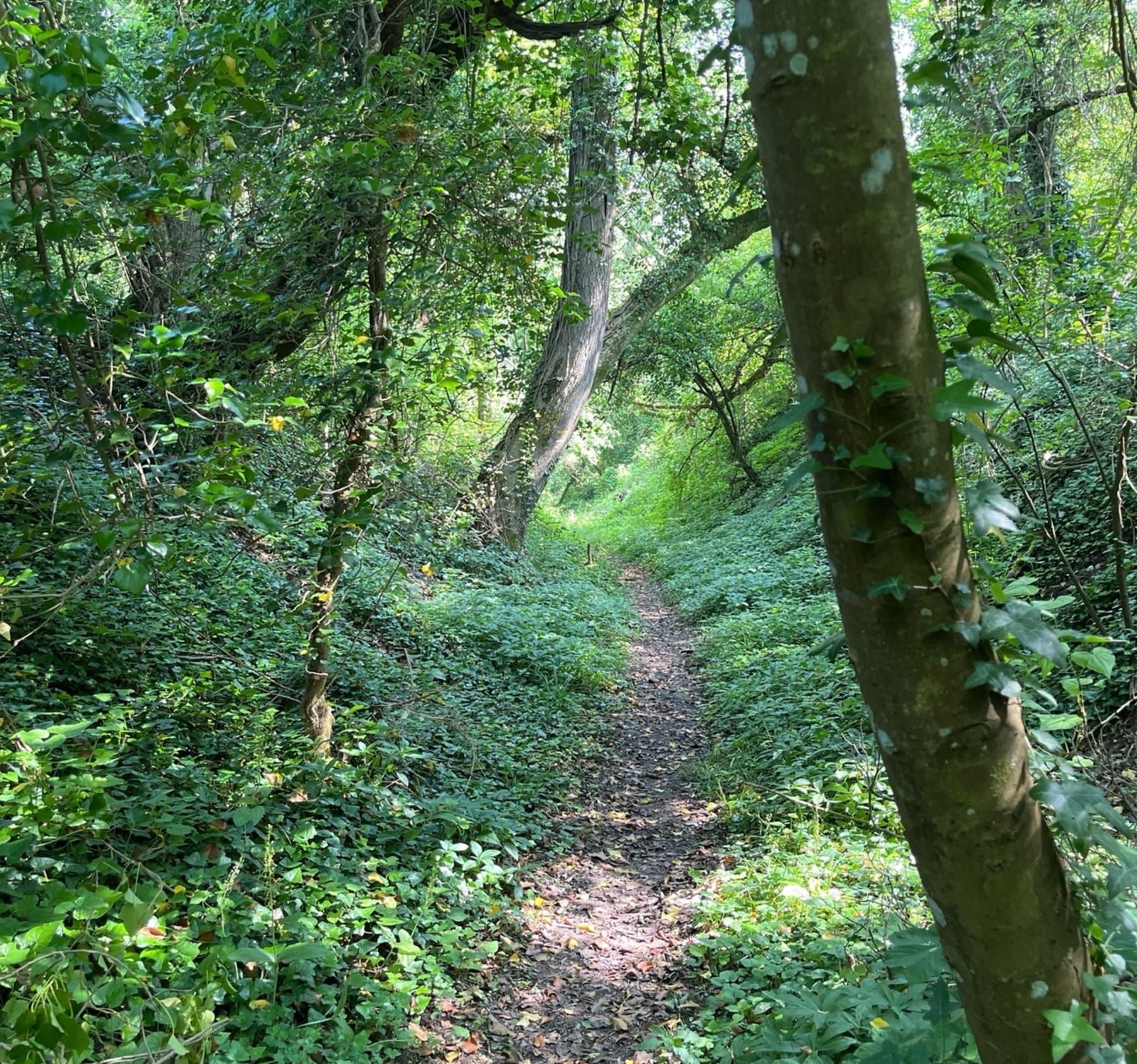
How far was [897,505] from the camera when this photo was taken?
52.1 inches

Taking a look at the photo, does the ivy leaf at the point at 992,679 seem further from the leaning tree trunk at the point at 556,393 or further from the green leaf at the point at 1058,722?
the leaning tree trunk at the point at 556,393

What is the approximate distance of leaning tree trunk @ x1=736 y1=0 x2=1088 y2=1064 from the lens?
4.02 ft

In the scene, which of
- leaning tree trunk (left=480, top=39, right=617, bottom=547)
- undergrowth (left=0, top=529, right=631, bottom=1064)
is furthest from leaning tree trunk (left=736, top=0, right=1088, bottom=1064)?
leaning tree trunk (left=480, top=39, right=617, bottom=547)

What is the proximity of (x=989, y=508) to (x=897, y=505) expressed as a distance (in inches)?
8.7

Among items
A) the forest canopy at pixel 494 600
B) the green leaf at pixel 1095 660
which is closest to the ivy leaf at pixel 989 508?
the forest canopy at pixel 494 600

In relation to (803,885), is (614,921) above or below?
below

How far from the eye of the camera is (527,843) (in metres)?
4.53

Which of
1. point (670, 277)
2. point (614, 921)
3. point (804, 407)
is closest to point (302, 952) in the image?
point (614, 921)

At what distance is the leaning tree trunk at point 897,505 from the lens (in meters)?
1.23

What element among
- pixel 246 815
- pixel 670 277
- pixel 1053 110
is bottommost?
pixel 246 815

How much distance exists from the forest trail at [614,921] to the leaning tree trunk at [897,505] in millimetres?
2189

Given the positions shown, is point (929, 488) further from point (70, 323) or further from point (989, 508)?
point (70, 323)

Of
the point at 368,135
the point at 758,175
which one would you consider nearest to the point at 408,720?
the point at 368,135

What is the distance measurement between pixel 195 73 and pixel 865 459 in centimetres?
268
